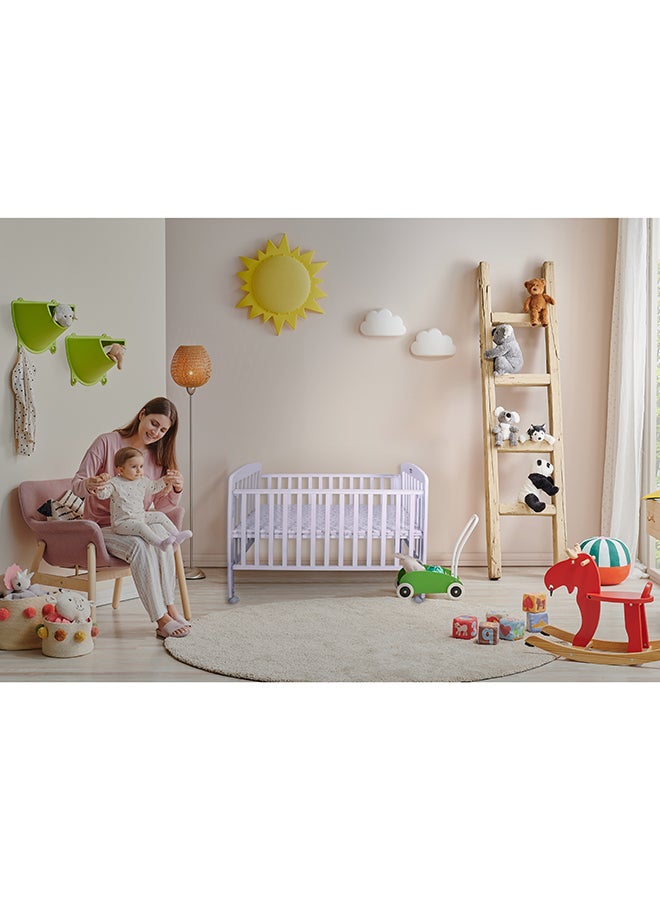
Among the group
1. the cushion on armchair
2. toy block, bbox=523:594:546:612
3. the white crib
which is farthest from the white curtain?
the cushion on armchair

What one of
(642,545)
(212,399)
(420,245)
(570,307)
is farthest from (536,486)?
(212,399)

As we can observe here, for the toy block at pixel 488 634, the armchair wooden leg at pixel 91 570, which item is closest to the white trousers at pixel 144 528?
the armchair wooden leg at pixel 91 570

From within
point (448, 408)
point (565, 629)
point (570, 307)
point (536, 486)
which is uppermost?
point (570, 307)

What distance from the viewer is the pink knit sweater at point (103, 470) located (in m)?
4.06

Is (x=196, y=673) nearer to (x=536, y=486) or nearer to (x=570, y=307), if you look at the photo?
(x=536, y=486)

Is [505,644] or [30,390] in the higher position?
[30,390]

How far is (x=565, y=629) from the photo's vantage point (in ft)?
13.1

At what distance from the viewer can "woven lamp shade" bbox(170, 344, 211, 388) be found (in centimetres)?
511

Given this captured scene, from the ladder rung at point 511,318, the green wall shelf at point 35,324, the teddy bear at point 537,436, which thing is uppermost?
the ladder rung at point 511,318

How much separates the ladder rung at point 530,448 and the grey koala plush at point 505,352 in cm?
42

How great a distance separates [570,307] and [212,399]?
2181 mm

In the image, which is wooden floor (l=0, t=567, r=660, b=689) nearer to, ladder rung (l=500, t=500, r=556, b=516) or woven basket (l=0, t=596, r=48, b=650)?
woven basket (l=0, t=596, r=48, b=650)

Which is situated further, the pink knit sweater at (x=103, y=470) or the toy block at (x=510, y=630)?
the pink knit sweater at (x=103, y=470)

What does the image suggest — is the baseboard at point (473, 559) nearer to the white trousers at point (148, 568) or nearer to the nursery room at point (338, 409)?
the nursery room at point (338, 409)
